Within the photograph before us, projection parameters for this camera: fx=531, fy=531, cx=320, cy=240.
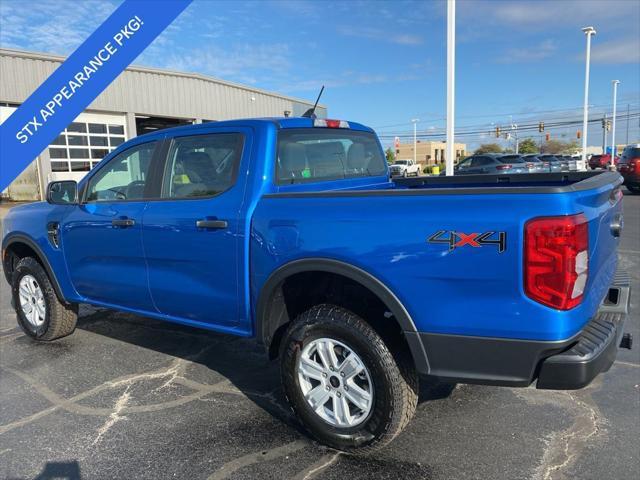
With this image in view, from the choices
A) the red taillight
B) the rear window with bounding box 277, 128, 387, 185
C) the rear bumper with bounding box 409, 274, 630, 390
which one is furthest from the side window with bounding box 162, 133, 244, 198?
the red taillight

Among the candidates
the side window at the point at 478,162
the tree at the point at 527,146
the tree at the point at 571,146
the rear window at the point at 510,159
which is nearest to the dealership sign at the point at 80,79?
the side window at the point at 478,162

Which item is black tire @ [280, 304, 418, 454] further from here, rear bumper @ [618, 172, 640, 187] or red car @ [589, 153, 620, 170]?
red car @ [589, 153, 620, 170]

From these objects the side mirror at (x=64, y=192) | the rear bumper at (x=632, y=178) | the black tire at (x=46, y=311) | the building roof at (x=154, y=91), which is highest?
the building roof at (x=154, y=91)

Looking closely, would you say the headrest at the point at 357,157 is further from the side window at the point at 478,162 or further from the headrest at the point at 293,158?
the side window at the point at 478,162

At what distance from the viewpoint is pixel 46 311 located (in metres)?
4.97

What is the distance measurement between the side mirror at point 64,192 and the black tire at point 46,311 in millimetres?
820

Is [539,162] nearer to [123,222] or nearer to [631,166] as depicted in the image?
[631,166]

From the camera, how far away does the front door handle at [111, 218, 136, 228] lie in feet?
12.8

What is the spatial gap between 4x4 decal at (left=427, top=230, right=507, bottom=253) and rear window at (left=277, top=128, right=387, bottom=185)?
4.38 feet

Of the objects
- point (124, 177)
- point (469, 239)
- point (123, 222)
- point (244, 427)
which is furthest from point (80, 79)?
point (469, 239)

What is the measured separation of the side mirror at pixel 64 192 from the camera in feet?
14.6

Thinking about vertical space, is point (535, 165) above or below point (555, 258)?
above

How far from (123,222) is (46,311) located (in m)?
1.70

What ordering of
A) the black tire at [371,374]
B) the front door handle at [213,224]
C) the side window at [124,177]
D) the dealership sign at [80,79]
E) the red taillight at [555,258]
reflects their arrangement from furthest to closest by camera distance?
the dealership sign at [80,79] < the side window at [124,177] < the front door handle at [213,224] < the black tire at [371,374] < the red taillight at [555,258]
